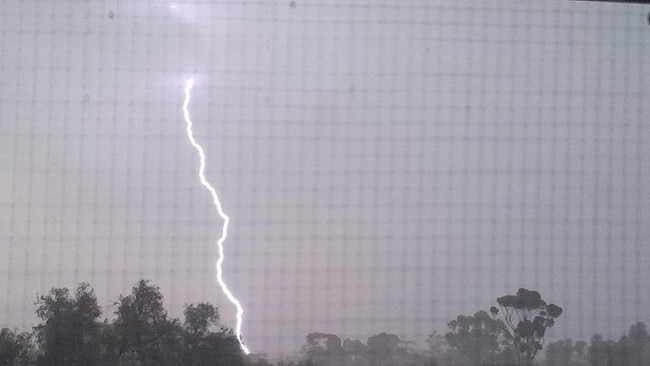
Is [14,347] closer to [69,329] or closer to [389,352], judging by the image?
[69,329]

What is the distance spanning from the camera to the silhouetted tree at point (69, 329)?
4508 millimetres

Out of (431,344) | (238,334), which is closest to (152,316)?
(238,334)

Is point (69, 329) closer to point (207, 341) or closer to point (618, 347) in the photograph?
point (207, 341)

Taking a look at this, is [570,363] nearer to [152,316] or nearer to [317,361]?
[317,361]

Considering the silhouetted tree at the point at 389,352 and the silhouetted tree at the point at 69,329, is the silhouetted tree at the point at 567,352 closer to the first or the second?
the silhouetted tree at the point at 389,352

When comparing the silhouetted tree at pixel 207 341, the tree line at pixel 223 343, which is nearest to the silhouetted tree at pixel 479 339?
the tree line at pixel 223 343

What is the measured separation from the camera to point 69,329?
478 cm

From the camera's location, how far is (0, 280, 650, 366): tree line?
446 cm

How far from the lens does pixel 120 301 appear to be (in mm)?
4523

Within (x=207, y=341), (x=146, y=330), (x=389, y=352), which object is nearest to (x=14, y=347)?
(x=146, y=330)

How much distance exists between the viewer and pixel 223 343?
14.8 feet

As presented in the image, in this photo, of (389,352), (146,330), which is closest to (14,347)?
(146,330)

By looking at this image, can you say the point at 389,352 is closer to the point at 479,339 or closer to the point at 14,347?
the point at 479,339

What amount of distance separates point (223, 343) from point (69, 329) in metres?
1.08
